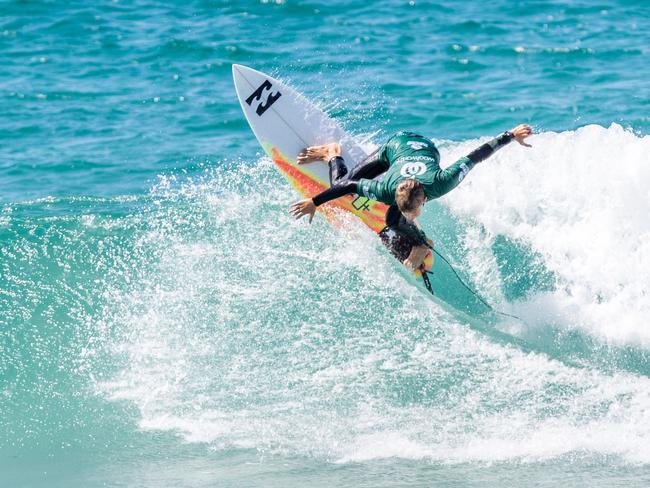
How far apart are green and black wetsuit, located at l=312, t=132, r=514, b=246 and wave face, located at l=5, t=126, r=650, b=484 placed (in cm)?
104

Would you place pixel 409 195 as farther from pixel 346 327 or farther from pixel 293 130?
pixel 293 130

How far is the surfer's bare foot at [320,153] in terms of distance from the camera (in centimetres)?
977

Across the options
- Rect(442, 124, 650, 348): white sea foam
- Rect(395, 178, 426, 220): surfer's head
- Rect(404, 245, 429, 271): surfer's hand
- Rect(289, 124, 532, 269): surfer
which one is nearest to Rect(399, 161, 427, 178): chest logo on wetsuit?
Rect(289, 124, 532, 269): surfer

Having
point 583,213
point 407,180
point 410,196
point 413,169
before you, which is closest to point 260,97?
point 413,169

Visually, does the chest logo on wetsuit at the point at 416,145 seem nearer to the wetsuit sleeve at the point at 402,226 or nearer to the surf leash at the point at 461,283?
the wetsuit sleeve at the point at 402,226

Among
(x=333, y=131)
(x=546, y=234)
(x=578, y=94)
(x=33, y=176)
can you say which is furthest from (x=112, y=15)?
(x=546, y=234)

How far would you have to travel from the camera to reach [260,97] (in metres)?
10.4

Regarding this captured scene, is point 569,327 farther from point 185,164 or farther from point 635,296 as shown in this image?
point 185,164

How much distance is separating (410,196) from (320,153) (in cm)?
267

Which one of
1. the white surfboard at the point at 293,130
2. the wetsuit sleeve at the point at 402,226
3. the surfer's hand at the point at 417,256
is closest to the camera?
the wetsuit sleeve at the point at 402,226

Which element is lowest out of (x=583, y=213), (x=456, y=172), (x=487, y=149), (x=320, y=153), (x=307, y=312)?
(x=307, y=312)

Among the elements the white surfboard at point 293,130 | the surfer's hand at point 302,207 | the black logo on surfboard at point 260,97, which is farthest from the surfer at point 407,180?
the black logo on surfboard at point 260,97

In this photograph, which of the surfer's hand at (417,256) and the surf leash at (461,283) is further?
the surf leash at (461,283)

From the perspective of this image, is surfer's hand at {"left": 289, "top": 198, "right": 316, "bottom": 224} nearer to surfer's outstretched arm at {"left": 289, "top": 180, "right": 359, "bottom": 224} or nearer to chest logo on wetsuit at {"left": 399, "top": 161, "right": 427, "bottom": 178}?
surfer's outstretched arm at {"left": 289, "top": 180, "right": 359, "bottom": 224}
